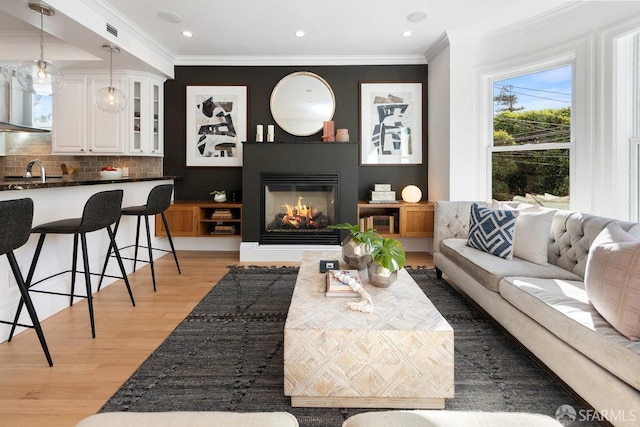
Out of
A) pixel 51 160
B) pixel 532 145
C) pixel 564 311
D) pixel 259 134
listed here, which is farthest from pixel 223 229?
pixel 564 311

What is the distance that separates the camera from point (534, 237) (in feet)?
8.88

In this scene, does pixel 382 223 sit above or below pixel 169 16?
below

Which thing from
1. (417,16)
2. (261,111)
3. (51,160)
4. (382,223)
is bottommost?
(382,223)

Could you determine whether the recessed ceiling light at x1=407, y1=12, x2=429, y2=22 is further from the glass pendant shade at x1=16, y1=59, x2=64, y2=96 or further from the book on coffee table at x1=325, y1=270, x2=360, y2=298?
the glass pendant shade at x1=16, y1=59, x2=64, y2=96

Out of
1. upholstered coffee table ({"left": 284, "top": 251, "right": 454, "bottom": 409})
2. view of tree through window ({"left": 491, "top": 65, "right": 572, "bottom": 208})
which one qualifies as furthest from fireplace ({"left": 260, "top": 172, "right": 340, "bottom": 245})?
upholstered coffee table ({"left": 284, "top": 251, "right": 454, "bottom": 409})

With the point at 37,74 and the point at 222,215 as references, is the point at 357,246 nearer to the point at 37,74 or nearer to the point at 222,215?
the point at 222,215

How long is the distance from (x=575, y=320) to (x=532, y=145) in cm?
281

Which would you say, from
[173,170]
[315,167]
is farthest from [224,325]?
[173,170]

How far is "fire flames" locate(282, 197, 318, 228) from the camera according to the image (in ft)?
15.8

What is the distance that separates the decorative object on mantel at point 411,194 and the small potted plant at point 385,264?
2702 millimetres

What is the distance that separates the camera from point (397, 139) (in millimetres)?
5020

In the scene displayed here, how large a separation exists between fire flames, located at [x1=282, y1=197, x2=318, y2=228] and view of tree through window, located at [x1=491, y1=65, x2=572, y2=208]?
7.51 ft

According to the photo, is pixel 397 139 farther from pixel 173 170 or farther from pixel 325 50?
pixel 173 170

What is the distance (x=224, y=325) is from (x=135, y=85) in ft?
12.3
